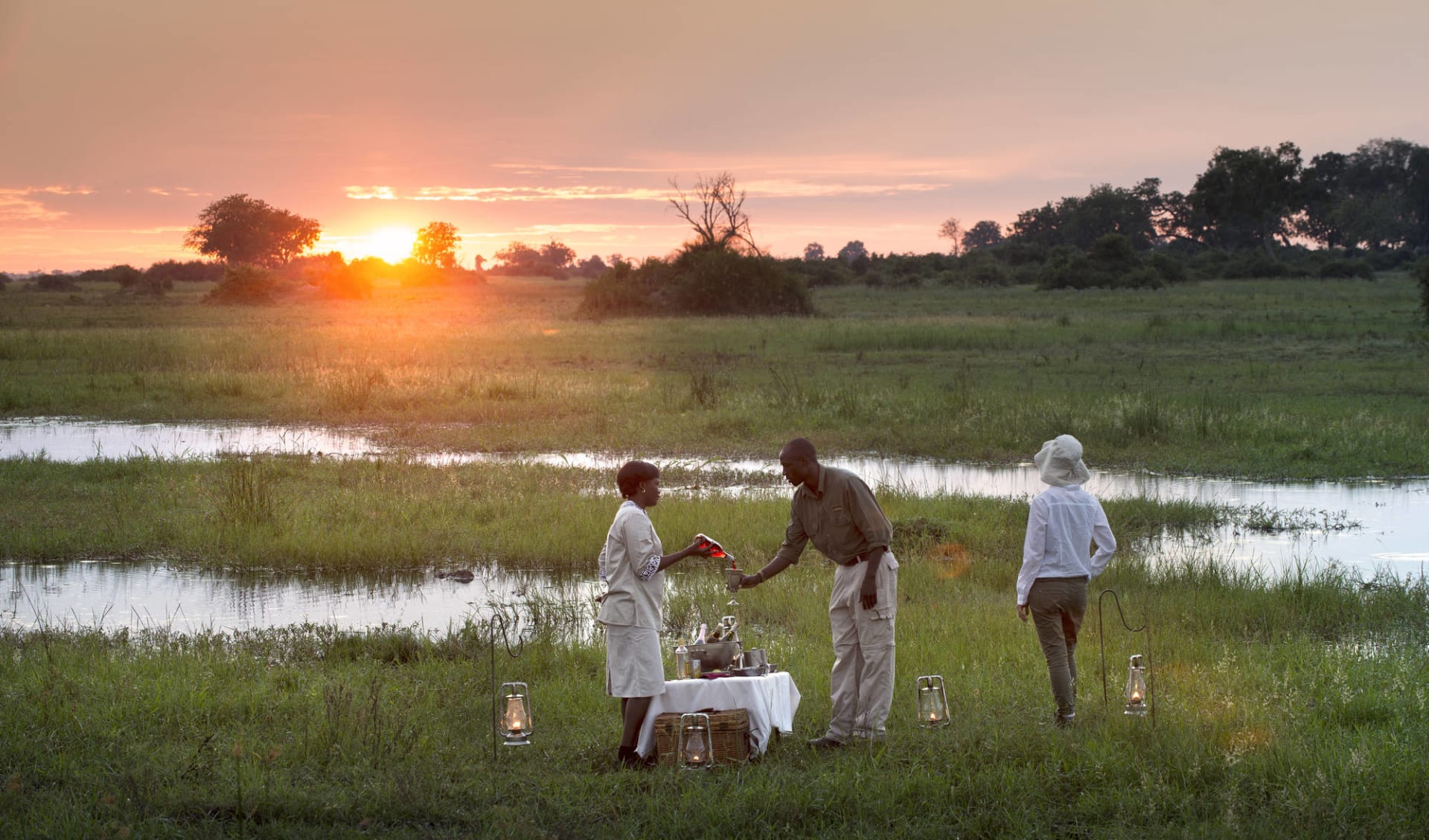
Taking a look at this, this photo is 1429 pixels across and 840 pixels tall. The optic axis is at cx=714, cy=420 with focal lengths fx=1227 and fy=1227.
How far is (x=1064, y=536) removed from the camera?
6840 millimetres

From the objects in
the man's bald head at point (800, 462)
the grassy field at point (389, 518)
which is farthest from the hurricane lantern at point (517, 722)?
the grassy field at point (389, 518)

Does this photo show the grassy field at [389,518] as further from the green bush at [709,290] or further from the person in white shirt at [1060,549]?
the green bush at [709,290]

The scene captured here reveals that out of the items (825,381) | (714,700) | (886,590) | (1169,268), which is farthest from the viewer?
(1169,268)

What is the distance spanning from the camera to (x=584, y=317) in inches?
2162

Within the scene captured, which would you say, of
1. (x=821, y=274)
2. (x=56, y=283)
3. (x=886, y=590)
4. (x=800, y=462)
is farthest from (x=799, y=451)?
(x=56, y=283)

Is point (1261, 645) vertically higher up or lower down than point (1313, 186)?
lower down

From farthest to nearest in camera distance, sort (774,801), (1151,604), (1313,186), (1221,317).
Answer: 1. (1313,186)
2. (1221,317)
3. (1151,604)
4. (774,801)

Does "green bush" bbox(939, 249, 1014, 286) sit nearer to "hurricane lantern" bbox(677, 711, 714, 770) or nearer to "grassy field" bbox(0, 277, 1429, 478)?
"grassy field" bbox(0, 277, 1429, 478)

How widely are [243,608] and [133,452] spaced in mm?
9849

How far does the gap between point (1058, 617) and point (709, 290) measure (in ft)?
166

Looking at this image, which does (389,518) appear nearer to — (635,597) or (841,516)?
(635,597)

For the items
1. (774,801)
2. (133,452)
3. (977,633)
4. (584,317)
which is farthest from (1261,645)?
(584,317)

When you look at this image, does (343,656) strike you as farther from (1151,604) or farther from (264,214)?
(264,214)

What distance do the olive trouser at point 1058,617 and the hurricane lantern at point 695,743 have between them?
1.98 m
